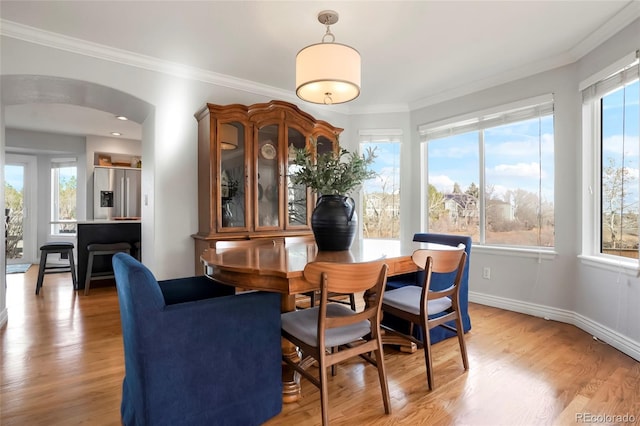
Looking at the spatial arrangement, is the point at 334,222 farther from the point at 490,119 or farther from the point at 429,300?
the point at 490,119

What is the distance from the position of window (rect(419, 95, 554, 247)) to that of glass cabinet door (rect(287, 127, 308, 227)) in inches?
62.3

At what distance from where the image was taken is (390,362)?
215 centimetres

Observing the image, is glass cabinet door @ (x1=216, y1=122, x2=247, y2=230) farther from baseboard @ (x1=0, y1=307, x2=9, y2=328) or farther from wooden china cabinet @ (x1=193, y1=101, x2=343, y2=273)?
baseboard @ (x1=0, y1=307, x2=9, y2=328)

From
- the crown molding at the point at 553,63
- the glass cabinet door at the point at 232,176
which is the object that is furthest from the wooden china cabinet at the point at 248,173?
the crown molding at the point at 553,63

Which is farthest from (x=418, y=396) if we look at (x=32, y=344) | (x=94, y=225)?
(x=94, y=225)

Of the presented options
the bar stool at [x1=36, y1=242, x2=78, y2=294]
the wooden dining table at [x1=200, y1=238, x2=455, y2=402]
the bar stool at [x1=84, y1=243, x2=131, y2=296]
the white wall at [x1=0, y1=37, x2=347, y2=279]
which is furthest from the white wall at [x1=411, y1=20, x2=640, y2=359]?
the bar stool at [x1=36, y1=242, x2=78, y2=294]

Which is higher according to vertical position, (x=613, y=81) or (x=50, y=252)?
(x=613, y=81)

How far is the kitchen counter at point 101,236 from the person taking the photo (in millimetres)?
4281

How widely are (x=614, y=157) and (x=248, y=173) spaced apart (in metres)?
3.05

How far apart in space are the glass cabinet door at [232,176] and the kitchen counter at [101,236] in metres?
2.28

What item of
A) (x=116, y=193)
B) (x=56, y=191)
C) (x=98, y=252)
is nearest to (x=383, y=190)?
(x=98, y=252)

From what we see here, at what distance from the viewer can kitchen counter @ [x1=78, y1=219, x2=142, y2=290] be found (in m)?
4.28

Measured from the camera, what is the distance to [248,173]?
3145 mm

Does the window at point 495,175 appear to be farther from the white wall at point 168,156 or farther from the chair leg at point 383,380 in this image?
the white wall at point 168,156
